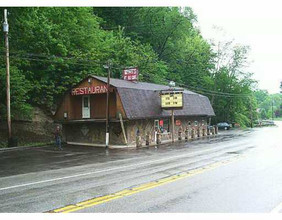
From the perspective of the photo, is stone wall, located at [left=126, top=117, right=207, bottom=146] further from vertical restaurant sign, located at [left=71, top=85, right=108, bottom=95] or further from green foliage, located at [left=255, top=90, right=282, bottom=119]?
green foliage, located at [left=255, top=90, right=282, bottom=119]

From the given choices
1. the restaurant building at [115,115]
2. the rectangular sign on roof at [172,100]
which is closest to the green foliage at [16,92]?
the restaurant building at [115,115]

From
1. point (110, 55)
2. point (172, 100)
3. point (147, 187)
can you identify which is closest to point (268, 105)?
point (110, 55)

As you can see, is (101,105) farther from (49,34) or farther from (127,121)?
(49,34)

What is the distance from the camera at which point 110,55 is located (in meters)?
39.1

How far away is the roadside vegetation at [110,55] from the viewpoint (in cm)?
2911

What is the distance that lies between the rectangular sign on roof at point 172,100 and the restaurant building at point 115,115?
0.83 m

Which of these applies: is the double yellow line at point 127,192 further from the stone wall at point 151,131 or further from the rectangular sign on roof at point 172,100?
the rectangular sign on roof at point 172,100

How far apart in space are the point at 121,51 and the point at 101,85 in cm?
1403

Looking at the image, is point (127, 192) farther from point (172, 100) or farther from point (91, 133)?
point (172, 100)

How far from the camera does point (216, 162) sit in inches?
594

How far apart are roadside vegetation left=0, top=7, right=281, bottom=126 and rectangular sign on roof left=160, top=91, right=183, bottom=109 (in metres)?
6.76

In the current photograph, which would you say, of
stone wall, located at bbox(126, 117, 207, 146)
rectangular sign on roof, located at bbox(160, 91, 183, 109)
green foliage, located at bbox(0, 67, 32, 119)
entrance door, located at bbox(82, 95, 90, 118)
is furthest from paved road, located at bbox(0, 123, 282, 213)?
rectangular sign on roof, located at bbox(160, 91, 183, 109)

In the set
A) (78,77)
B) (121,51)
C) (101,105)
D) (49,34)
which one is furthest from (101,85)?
(121,51)

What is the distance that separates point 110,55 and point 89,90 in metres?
13.0
